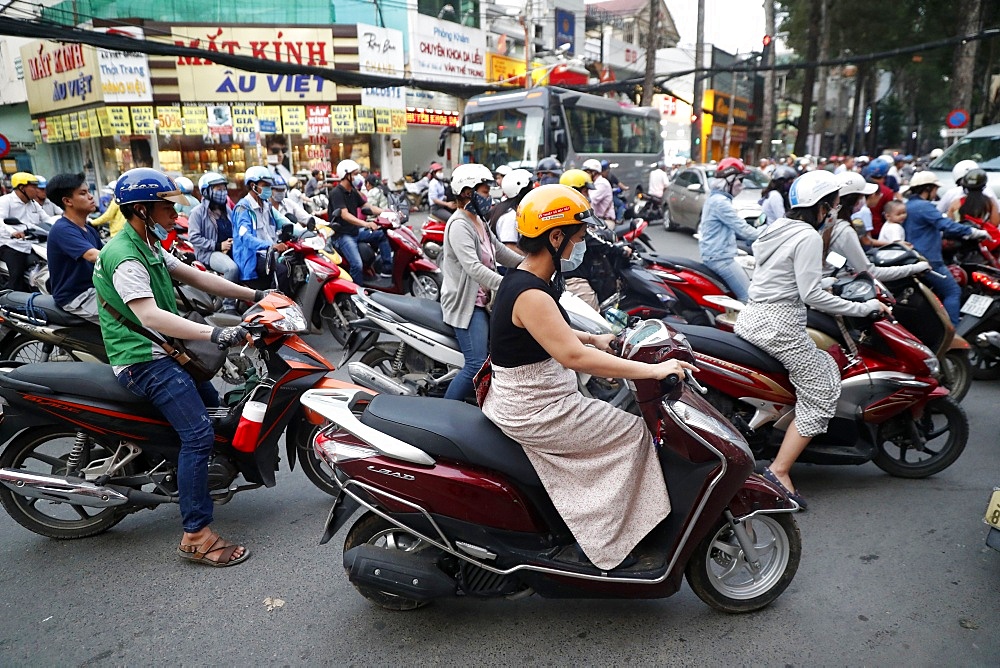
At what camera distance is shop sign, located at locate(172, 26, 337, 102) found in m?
20.5

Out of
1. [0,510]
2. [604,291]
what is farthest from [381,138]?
[0,510]

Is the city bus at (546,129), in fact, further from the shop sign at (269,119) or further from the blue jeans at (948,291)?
the blue jeans at (948,291)

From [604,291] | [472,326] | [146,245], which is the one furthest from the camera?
[604,291]

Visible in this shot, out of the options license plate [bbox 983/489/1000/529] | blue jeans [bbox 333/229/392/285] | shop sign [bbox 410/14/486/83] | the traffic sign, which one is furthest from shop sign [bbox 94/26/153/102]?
license plate [bbox 983/489/1000/529]

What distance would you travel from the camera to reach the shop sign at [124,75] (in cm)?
1959

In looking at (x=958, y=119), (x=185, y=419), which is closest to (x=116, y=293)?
(x=185, y=419)

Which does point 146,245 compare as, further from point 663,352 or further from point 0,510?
point 663,352

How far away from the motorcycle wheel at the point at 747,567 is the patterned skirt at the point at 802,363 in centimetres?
97

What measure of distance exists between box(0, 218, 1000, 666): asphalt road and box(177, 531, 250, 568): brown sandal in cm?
5

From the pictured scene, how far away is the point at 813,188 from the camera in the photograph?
11.6ft

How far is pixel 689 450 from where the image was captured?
2447mm

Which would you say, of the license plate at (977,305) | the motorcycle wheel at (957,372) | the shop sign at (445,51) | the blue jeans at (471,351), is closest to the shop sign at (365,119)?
the shop sign at (445,51)

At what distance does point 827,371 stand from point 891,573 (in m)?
1.03

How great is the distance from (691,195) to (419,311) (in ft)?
38.4
